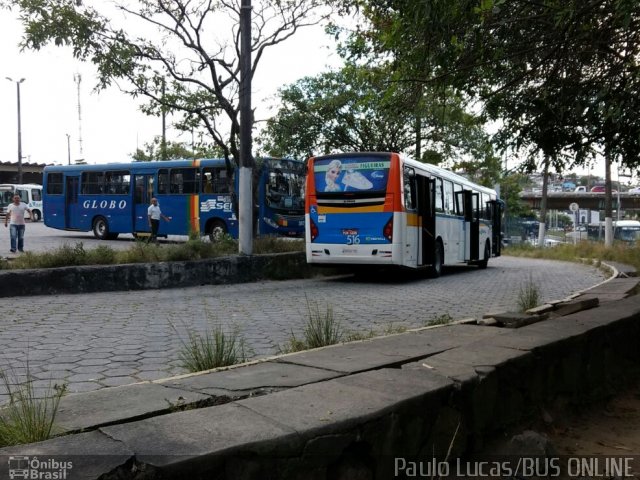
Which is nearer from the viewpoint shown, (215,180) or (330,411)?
(330,411)

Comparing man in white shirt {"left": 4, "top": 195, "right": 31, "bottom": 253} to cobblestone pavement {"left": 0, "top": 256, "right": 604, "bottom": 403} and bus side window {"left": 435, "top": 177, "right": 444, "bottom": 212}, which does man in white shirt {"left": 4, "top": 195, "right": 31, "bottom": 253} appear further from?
bus side window {"left": 435, "top": 177, "right": 444, "bottom": 212}

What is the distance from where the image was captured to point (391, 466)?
10.1 feet

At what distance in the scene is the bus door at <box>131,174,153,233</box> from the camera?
2331cm

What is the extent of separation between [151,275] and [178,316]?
382cm

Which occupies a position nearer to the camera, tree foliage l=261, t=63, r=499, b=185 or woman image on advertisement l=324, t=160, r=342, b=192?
woman image on advertisement l=324, t=160, r=342, b=192

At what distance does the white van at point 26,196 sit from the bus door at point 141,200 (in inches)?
1003

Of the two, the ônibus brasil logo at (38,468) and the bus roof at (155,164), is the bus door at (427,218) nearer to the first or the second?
the bus roof at (155,164)

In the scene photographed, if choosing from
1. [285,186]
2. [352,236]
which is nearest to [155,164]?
[285,186]

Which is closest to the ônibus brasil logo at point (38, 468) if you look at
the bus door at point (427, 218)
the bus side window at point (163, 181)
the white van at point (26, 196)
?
the bus door at point (427, 218)

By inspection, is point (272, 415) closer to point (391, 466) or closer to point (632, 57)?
point (391, 466)

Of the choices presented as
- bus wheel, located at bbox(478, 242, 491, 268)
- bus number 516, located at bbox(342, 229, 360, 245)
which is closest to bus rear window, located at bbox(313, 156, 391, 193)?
bus number 516, located at bbox(342, 229, 360, 245)

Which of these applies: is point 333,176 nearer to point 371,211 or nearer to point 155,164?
point 371,211

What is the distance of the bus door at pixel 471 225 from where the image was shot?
19.3 metres

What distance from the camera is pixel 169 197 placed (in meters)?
22.8
